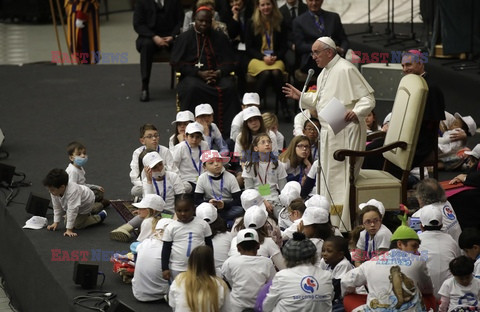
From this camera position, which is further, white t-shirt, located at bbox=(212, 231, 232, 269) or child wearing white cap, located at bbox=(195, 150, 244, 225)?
child wearing white cap, located at bbox=(195, 150, 244, 225)

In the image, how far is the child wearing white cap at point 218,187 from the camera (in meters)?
10.3

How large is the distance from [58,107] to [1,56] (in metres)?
5.14

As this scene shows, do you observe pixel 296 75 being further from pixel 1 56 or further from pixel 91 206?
pixel 1 56

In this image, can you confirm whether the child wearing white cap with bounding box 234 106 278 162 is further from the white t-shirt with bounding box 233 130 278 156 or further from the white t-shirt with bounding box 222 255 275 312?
the white t-shirt with bounding box 222 255 275 312

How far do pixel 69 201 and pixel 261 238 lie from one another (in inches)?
93.6

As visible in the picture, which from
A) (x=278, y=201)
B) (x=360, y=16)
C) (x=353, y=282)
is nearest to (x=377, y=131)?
(x=278, y=201)

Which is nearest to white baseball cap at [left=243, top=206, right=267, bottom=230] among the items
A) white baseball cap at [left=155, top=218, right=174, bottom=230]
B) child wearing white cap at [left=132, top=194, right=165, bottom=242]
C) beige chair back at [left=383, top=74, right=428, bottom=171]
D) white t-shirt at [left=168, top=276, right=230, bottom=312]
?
white baseball cap at [left=155, top=218, right=174, bottom=230]

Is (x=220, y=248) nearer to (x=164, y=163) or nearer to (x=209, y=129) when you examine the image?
(x=164, y=163)

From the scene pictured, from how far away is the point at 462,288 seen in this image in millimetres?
7605

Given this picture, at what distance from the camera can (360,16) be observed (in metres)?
20.0

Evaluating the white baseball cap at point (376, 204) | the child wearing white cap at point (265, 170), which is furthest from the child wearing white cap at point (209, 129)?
the white baseball cap at point (376, 204)

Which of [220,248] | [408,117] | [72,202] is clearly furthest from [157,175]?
[408,117]

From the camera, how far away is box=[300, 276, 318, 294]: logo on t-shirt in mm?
7414

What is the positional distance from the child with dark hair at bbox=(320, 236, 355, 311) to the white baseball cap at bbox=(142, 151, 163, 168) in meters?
2.60
